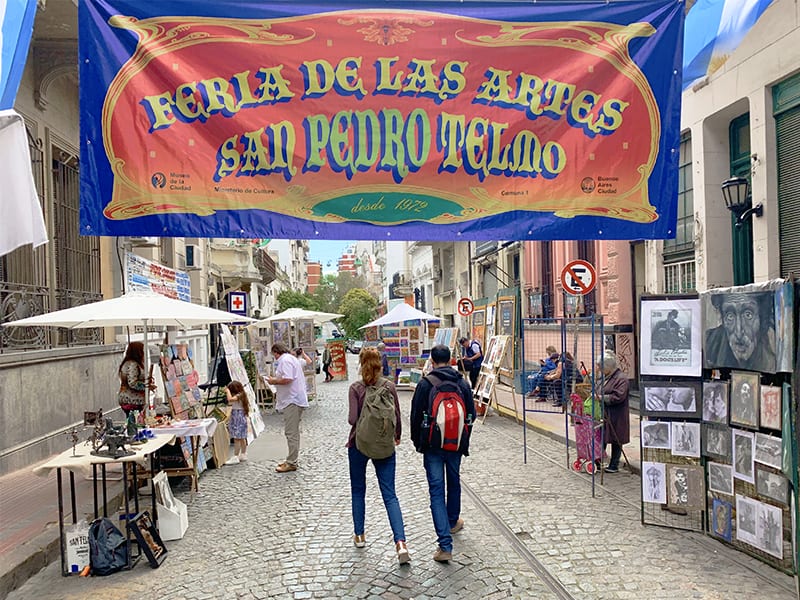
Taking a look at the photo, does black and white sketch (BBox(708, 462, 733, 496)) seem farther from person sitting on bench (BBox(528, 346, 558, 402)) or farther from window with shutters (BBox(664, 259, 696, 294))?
person sitting on bench (BBox(528, 346, 558, 402))

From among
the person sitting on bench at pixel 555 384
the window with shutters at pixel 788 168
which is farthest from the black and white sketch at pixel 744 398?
the person sitting on bench at pixel 555 384

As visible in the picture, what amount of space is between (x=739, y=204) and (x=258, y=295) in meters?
37.3

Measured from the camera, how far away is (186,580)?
532 centimetres

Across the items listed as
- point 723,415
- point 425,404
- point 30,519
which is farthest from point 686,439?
point 30,519

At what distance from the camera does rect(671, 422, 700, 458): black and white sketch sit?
20.2 feet

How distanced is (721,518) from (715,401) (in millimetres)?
1068

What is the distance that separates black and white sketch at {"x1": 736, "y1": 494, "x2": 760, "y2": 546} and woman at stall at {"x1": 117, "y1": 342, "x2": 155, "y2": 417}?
6968 mm

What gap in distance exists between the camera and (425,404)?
5605mm

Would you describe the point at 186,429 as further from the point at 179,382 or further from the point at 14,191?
the point at 14,191

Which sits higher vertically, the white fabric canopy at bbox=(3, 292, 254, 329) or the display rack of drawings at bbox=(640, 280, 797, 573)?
the white fabric canopy at bbox=(3, 292, 254, 329)

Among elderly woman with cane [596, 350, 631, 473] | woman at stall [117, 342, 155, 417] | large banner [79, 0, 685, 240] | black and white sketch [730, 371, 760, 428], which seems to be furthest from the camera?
elderly woman with cane [596, 350, 631, 473]

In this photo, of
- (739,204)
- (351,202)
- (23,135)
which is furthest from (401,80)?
(739,204)

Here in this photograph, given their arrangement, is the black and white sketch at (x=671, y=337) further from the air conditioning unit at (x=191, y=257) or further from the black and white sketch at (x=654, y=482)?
the air conditioning unit at (x=191, y=257)

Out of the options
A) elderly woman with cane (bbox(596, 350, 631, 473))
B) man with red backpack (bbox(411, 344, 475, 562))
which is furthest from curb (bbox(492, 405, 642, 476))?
man with red backpack (bbox(411, 344, 475, 562))
